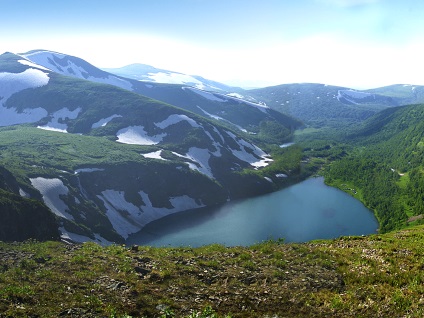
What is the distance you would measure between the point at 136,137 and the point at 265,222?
105m

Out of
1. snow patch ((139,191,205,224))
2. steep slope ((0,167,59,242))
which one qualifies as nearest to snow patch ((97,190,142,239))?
snow patch ((139,191,205,224))

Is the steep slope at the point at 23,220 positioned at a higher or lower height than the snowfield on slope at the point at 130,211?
higher

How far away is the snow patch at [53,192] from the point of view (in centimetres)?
9638

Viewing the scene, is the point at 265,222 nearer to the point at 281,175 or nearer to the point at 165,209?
the point at 165,209

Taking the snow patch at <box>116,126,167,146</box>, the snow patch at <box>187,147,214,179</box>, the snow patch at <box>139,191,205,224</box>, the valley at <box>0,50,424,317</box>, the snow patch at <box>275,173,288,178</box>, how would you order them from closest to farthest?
1. the valley at <box>0,50,424,317</box>
2. the snow patch at <box>139,191,205,224</box>
3. the snow patch at <box>187,147,214,179</box>
4. the snow patch at <box>275,173,288,178</box>
5. the snow patch at <box>116,126,167,146</box>

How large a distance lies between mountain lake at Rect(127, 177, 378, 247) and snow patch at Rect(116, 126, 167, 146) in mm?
69691

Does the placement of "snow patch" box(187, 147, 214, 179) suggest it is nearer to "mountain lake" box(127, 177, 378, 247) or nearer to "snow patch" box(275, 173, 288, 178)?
"mountain lake" box(127, 177, 378, 247)

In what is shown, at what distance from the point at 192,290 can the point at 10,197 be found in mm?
61140

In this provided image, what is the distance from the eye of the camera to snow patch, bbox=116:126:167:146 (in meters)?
185

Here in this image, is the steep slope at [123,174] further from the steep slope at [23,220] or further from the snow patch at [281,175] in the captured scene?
the steep slope at [23,220]

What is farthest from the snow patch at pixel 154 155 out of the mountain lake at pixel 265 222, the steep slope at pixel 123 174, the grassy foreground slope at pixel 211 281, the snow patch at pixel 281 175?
the grassy foreground slope at pixel 211 281

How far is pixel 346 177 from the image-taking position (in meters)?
184

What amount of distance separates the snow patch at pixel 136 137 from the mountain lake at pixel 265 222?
69691mm

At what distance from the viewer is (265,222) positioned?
363ft
